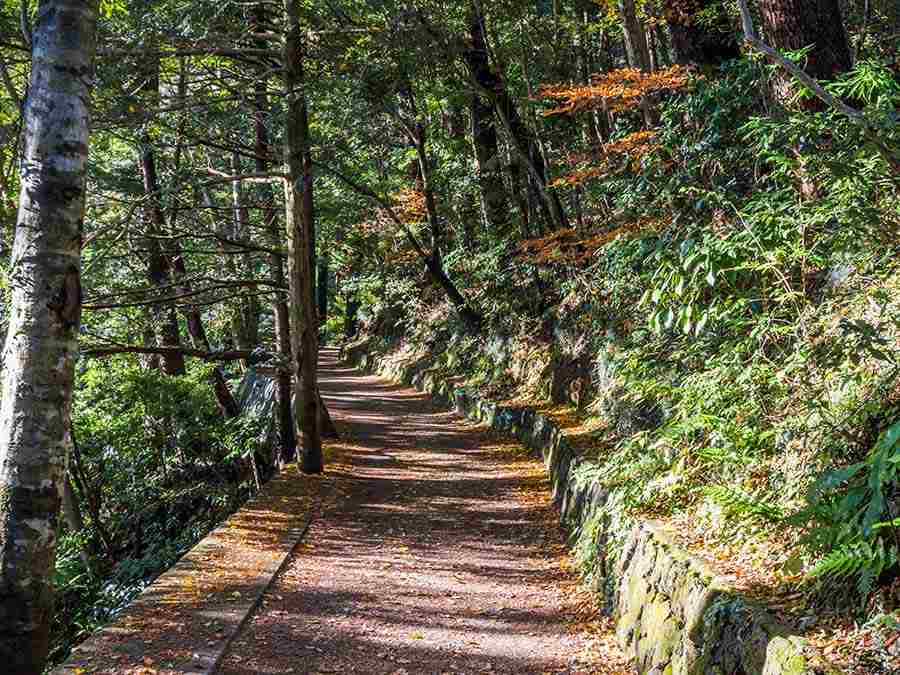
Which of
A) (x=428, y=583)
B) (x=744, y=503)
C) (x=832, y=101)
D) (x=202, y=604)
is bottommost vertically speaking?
(x=428, y=583)

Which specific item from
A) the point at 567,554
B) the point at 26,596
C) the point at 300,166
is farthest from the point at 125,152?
the point at 26,596

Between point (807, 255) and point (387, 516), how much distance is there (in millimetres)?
5867

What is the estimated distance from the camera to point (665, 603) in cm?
A: 473

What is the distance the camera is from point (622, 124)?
966 centimetres

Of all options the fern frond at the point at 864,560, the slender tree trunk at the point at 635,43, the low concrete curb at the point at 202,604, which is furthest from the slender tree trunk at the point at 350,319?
the fern frond at the point at 864,560

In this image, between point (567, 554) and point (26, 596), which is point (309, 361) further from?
point (26, 596)

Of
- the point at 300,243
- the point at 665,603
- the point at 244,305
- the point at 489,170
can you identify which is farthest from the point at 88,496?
the point at 489,170

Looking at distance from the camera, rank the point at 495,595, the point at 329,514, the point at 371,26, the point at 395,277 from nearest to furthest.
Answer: the point at 495,595 → the point at 329,514 → the point at 371,26 → the point at 395,277

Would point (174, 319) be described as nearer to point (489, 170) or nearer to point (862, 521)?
point (489, 170)

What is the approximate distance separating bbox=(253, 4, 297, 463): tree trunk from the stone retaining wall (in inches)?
174

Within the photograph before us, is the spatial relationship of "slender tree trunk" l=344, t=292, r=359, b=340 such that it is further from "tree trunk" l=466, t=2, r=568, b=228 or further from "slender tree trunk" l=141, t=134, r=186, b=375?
"slender tree trunk" l=141, t=134, r=186, b=375

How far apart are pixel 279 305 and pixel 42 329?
7616 mm

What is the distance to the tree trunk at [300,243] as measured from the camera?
984 cm

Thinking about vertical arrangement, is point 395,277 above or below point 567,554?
above
